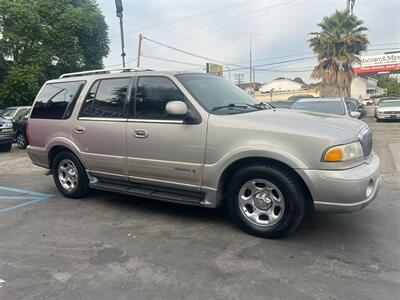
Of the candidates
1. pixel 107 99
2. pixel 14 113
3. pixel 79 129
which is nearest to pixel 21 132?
pixel 14 113

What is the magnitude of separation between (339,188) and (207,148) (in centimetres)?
148

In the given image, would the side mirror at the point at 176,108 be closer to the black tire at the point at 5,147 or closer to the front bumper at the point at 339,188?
the front bumper at the point at 339,188

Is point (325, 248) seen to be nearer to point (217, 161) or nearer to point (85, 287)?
point (217, 161)

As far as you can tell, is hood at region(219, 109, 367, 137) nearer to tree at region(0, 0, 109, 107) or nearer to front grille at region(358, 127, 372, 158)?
front grille at region(358, 127, 372, 158)

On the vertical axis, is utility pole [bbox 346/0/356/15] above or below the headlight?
above

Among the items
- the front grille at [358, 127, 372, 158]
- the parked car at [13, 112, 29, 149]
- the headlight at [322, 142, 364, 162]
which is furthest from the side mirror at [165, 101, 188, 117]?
the parked car at [13, 112, 29, 149]

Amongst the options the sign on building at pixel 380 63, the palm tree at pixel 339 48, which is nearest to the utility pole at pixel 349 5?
the palm tree at pixel 339 48

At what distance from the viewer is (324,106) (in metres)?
9.18

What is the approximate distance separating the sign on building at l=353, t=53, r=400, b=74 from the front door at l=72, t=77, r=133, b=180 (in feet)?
197

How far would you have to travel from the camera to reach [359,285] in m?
2.94

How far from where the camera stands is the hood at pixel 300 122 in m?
3.68

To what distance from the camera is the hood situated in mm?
3681

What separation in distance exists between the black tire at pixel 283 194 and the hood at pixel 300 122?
0.48 metres

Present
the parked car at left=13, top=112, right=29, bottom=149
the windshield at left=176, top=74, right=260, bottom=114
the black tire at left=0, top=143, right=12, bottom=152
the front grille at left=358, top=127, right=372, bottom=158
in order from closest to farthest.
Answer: the front grille at left=358, top=127, right=372, bottom=158, the windshield at left=176, top=74, right=260, bottom=114, the black tire at left=0, top=143, right=12, bottom=152, the parked car at left=13, top=112, right=29, bottom=149
